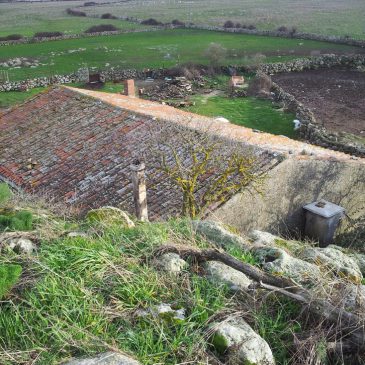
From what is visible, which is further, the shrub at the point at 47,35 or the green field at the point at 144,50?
the shrub at the point at 47,35

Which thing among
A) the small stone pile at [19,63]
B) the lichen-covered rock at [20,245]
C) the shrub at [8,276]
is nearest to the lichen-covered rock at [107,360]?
the shrub at [8,276]

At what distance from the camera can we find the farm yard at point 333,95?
26.4m

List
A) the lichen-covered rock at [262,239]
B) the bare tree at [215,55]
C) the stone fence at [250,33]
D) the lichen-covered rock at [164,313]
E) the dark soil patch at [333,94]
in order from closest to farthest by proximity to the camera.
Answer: the lichen-covered rock at [164,313] < the lichen-covered rock at [262,239] < the dark soil patch at [333,94] < the bare tree at [215,55] < the stone fence at [250,33]

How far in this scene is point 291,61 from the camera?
137ft

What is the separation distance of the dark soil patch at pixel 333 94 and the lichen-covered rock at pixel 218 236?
20.2 m

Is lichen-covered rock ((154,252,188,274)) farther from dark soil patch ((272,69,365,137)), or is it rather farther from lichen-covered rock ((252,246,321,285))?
dark soil patch ((272,69,365,137))

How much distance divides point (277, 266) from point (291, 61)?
129 ft

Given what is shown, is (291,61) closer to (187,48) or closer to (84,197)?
(187,48)

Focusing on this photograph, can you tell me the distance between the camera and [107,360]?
402cm

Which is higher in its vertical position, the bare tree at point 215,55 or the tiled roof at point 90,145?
the tiled roof at point 90,145

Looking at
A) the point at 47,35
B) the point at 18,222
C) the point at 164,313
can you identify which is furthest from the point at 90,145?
the point at 47,35

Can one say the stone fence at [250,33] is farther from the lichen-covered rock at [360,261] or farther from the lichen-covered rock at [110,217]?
the lichen-covered rock at [110,217]

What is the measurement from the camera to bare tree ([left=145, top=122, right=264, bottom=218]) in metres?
10.8

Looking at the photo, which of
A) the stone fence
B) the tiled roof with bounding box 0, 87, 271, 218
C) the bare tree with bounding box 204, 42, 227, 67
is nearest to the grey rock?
the tiled roof with bounding box 0, 87, 271, 218
